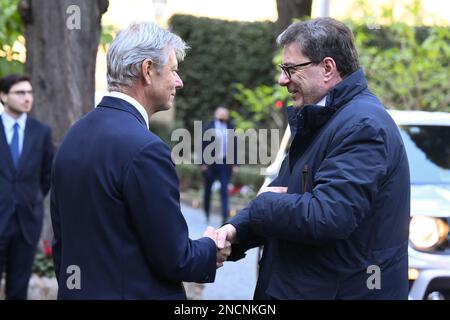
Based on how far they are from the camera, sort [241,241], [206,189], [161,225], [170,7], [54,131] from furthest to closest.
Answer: [170,7] < [206,189] < [54,131] < [241,241] < [161,225]

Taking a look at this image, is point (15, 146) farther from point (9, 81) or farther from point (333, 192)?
point (333, 192)

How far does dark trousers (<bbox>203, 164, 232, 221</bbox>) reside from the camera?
45.0 feet

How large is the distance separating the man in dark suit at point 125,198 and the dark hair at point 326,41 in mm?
580

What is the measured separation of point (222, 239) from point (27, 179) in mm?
3174

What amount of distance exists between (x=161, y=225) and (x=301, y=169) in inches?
26.8

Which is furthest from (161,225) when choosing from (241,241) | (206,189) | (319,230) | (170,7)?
(170,7)

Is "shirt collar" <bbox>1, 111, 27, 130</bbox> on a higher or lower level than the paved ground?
higher

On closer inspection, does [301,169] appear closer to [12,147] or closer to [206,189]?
[12,147]

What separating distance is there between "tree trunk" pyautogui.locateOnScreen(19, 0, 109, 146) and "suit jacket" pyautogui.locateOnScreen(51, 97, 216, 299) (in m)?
4.00

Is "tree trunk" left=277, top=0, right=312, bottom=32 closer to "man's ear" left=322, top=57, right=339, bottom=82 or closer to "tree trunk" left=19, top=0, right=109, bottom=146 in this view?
"tree trunk" left=19, top=0, right=109, bottom=146

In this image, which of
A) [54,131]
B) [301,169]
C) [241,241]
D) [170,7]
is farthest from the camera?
[170,7]
